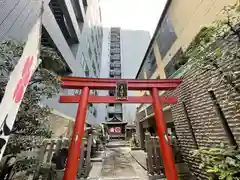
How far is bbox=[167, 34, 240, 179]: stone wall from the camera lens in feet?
10.9

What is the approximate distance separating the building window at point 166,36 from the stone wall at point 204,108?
3.47 metres

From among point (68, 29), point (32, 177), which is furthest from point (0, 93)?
point (68, 29)

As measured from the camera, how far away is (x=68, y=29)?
39.7 feet

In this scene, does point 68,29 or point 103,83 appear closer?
point 103,83

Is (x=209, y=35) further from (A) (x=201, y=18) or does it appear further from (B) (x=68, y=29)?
(B) (x=68, y=29)

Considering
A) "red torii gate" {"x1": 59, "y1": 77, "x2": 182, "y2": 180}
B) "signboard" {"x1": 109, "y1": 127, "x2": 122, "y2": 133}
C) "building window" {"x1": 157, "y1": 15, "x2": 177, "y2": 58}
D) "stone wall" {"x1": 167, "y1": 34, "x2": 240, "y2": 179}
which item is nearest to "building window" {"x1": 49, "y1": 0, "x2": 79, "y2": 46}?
"building window" {"x1": 157, "y1": 15, "x2": 177, "y2": 58}

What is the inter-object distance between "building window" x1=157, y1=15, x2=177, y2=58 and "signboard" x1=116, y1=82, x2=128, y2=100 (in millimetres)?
4507

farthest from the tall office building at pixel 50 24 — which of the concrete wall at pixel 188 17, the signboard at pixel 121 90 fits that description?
the concrete wall at pixel 188 17

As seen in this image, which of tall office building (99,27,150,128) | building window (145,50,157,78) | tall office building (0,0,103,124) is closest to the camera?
tall office building (0,0,103,124)

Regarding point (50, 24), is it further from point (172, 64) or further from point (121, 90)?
point (172, 64)

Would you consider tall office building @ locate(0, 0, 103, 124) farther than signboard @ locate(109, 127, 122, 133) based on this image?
No

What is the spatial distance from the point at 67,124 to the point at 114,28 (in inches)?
1417

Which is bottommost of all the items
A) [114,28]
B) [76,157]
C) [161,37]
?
[76,157]

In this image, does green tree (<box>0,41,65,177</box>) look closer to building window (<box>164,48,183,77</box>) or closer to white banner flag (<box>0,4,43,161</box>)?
white banner flag (<box>0,4,43,161</box>)
